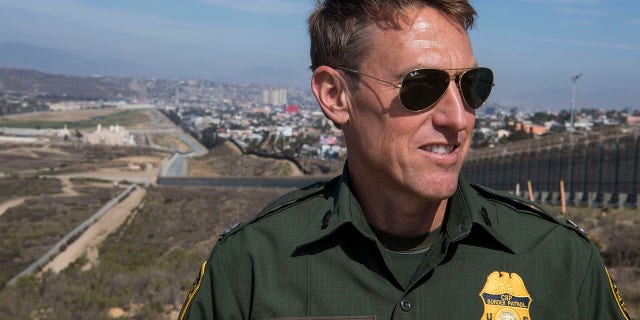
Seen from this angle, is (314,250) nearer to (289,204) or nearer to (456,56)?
(289,204)

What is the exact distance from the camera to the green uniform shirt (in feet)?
7.37

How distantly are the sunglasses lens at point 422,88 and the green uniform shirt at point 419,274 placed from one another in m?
0.32

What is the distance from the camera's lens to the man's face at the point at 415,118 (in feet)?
7.52

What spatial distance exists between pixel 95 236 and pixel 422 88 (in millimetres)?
33474

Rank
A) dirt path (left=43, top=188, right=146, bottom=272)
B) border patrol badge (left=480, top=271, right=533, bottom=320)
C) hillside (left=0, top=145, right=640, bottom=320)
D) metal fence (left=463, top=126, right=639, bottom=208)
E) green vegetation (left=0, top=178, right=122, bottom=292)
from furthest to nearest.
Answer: green vegetation (left=0, top=178, right=122, bottom=292)
dirt path (left=43, top=188, right=146, bottom=272)
metal fence (left=463, top=126, right=639, bottom=208)
hillside (left=0, top=145, right=640, bottom=320)
border patrol badge (left=480, top=271, right=533, bottom=320)

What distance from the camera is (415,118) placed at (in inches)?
91.5

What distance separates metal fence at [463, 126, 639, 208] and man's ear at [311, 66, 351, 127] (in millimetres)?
17313

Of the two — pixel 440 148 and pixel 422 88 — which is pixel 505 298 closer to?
pixel 440 148

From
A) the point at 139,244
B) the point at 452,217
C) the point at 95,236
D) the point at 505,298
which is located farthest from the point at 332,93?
the point at 95,236

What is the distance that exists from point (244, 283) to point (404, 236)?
1.75 ft

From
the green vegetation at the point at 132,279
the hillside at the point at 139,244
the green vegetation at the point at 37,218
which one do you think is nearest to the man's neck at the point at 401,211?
the hillside at the point at 139,244

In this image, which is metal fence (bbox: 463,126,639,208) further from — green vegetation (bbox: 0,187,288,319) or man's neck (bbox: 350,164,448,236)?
man's neck (bbox: 350,164,448,236)

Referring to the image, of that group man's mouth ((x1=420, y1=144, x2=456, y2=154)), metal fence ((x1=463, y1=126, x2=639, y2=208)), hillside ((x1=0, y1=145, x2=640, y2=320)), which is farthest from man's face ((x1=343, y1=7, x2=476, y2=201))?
metal fence ((x1=463, y1=126, x2=639, y2=208))

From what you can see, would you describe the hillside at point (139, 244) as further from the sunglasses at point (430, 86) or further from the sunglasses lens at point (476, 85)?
the sunglasses at point (430, 86)
